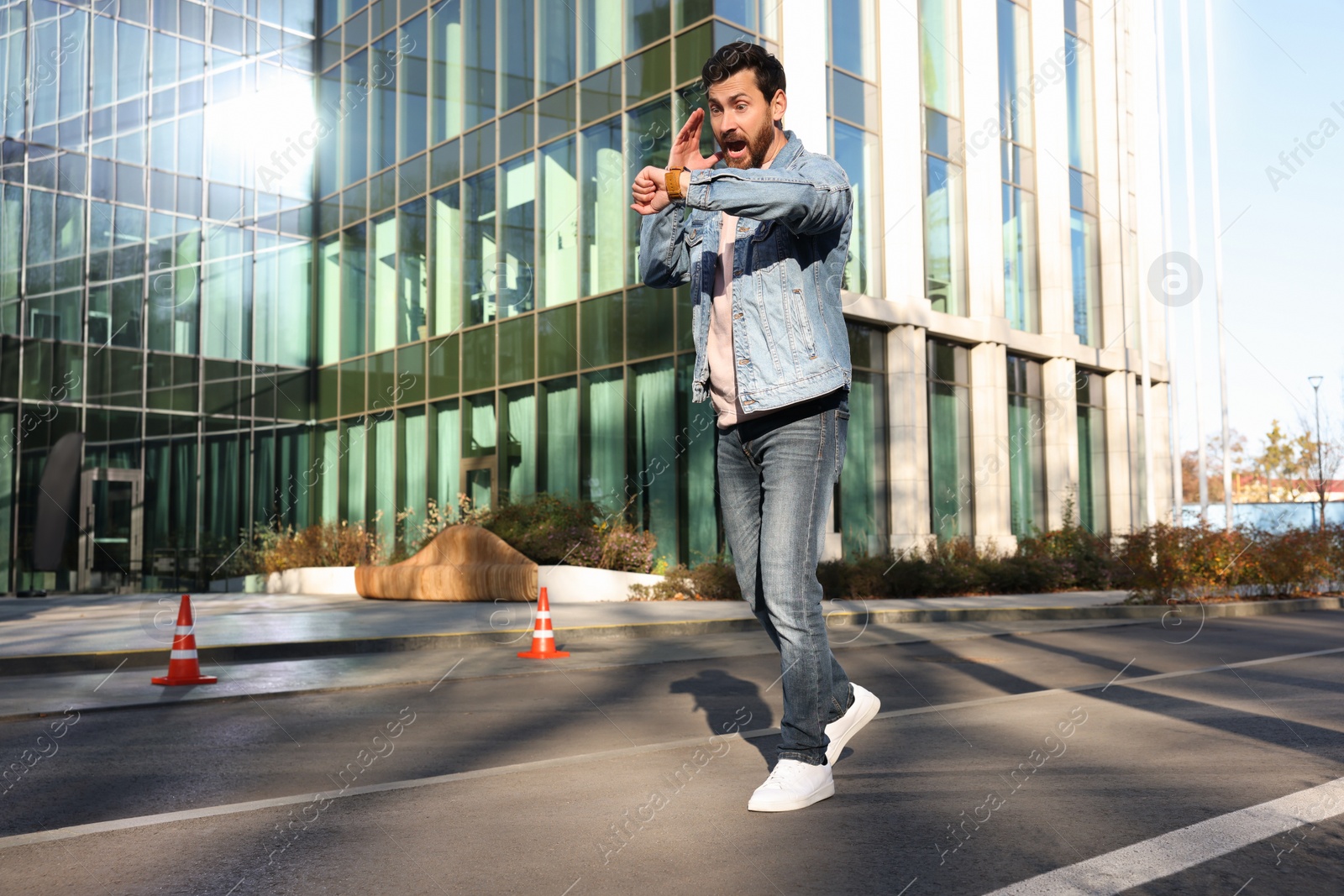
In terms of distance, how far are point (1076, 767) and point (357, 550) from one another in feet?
64.1

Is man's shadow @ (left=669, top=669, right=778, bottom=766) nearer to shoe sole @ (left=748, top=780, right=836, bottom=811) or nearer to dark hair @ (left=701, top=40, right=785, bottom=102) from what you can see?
shoe sole @ (left=748, top=780, right=836, bottom=811)

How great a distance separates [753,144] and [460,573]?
1425cm

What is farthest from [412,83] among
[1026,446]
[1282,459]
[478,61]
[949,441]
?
[1282,459]

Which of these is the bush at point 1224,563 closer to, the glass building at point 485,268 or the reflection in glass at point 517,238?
the glass building at point 485,268

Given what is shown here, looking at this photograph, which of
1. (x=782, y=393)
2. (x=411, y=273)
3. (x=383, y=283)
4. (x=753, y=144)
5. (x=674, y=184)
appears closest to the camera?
(x=674, y=184)

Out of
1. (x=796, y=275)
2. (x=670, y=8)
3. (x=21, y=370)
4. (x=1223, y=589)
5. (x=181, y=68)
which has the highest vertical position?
(x=181, y=68)

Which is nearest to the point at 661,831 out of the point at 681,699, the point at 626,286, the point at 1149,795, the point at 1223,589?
the point at 1149,795

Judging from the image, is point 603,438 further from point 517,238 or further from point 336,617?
point 336,617

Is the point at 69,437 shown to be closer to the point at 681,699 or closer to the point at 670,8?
the point at 670,8

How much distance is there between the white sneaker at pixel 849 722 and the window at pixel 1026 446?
2111 centimetres

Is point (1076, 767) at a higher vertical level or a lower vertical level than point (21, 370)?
lower

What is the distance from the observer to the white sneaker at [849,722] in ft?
12.1

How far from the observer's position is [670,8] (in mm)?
19422

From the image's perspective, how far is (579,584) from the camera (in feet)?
54.7
